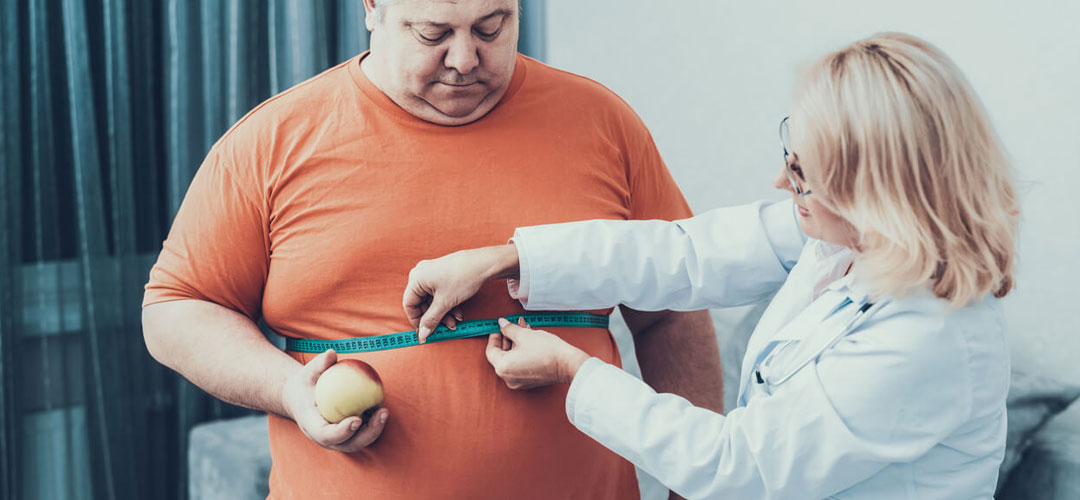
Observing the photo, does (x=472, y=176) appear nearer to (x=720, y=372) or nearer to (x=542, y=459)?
(x=542, y=459)

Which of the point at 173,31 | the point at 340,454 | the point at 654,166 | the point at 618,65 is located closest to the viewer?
the point at 340,454

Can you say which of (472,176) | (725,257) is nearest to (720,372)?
(725,257)

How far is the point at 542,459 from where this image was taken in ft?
3.82

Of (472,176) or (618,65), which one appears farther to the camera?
(618,65)

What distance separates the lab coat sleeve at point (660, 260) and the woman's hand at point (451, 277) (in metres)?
0.03

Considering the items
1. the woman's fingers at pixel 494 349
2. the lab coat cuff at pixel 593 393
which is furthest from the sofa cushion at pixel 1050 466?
the woman's fingers at pixel 494 349

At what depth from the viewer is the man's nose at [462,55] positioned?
1.11 meters

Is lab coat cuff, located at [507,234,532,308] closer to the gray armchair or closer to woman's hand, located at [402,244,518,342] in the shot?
woman's hand, located at [402,244,518,342]

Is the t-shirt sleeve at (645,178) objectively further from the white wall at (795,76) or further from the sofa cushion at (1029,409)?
the sofa cushion at (1029,409)

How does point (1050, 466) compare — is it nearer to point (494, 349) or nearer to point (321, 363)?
point (494, 349)

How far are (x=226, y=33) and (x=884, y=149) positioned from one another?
2.05 meters

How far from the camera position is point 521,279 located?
1097mm

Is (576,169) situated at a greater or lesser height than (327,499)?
greater

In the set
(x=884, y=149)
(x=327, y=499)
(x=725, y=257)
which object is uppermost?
(x=884, y=149)
